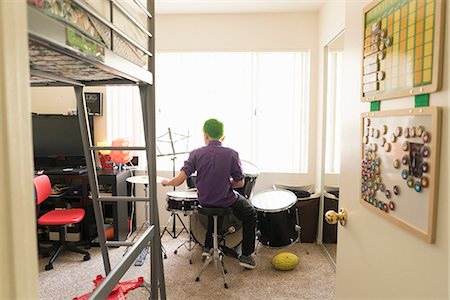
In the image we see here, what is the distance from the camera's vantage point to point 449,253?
75cm

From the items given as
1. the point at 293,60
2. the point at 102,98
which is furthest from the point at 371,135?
the point at 102,98

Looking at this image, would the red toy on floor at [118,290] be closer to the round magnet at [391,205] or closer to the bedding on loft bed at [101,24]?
the bedding on loft bed at [101,24]

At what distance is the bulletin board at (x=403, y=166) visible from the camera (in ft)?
2.69

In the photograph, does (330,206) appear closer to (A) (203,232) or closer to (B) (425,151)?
Result: (A) (203,232)

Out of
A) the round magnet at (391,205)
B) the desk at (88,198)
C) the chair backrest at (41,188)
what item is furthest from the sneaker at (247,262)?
the round magnet at (391,205)

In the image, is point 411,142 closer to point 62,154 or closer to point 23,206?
point 23,206

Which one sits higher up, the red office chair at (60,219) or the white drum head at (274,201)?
the white drum head at (274,201)

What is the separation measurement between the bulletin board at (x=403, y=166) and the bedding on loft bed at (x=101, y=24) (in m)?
0.96

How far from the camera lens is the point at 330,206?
11.1ft

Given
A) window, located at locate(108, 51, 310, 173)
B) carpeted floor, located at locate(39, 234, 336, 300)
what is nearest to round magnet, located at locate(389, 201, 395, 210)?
carpeted floor, located at locate(39, 234, 336, 300)

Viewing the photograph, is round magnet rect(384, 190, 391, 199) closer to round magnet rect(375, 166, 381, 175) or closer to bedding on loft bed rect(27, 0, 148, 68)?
round magnet rect(375, 166, 381, 175)

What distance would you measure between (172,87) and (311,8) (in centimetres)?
190

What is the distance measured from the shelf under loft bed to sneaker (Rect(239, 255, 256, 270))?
6.70 feet

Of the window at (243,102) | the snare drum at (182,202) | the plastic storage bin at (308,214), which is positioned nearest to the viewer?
the snare drum at (182,202)
